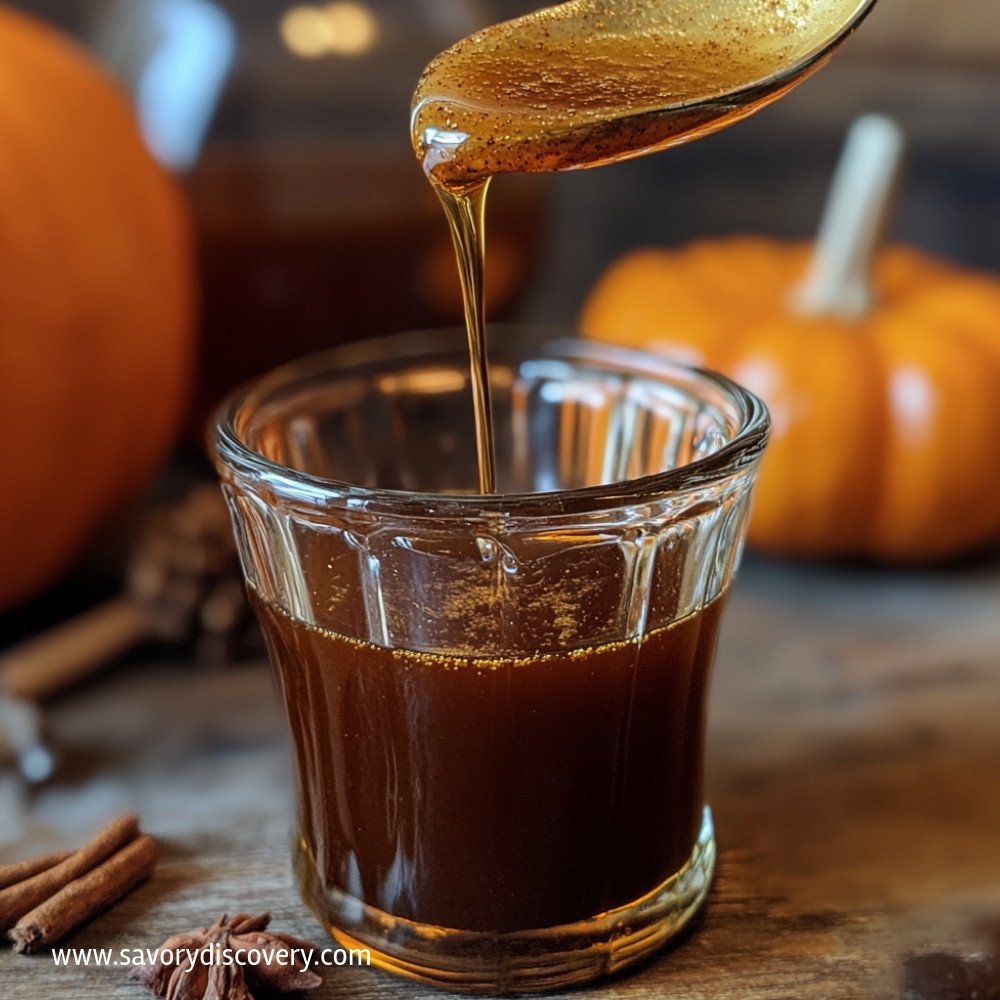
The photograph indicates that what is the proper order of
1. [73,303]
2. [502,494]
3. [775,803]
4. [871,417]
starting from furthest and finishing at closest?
[871,417] < [73,303] < [775,803] < [502,494]

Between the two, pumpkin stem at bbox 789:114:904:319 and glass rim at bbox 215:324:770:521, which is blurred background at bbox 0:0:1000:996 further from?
glass rim at bbox 215:324:770:521

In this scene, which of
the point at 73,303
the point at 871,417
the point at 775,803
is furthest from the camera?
the point at 871,417

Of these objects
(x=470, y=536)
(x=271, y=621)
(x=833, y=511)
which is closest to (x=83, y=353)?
(x=271, y=621)

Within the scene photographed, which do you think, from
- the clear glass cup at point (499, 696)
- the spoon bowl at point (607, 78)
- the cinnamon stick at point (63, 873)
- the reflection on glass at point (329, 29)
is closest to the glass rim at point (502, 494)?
the clear glass cup at point (499, 696)

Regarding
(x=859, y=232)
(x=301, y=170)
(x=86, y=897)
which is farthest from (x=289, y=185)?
(x=86, y=897)

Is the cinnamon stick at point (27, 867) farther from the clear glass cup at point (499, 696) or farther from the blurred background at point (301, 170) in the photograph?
the blurred background at point (301, 170)

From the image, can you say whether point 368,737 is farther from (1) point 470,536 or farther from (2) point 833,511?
(2) point 833,511

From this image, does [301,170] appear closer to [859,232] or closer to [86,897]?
[859,232]
